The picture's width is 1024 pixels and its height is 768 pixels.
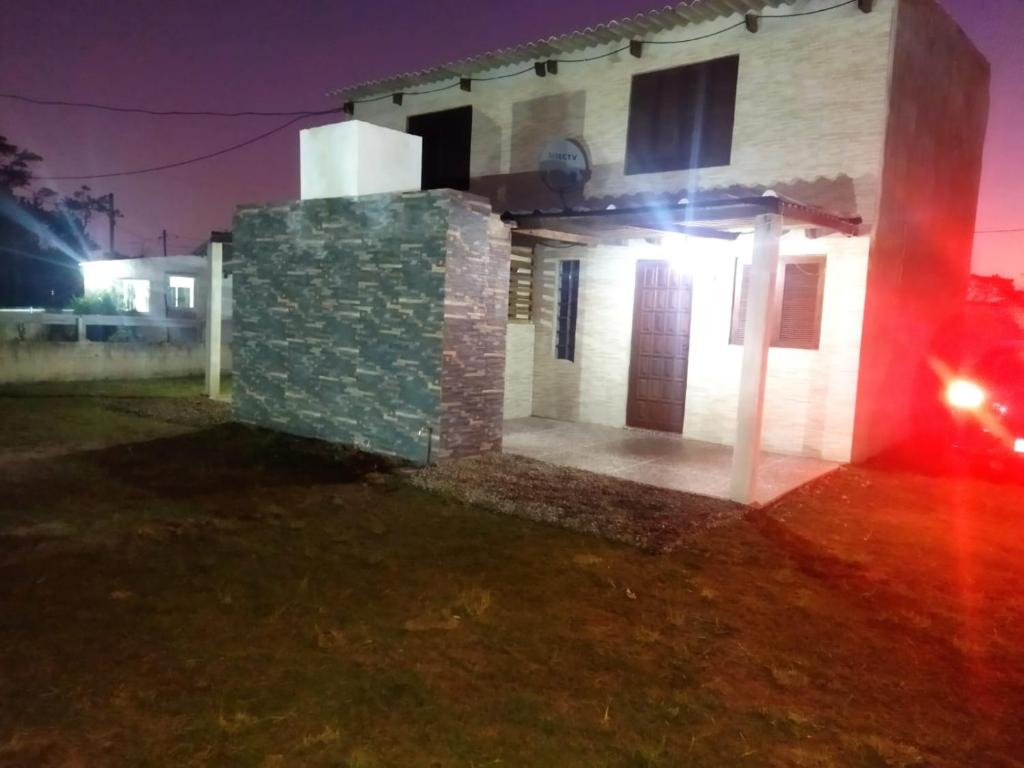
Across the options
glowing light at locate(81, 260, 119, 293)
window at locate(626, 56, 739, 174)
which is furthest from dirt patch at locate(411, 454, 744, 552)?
glowing light at locate(81, 260, 119, 293)

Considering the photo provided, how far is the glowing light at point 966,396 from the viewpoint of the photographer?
318 inches

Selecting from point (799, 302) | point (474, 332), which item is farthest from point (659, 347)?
point (474, 332)

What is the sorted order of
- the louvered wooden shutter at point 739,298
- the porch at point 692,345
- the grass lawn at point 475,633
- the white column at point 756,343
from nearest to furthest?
the grass lawn at point 475,633
the white column at point 756,343
the porch at point 692,345
the louvered wooden shutter at point 739,298

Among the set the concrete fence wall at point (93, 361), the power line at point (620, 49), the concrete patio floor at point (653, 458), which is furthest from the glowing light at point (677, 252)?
the concrete fence wall at point (93, 361)

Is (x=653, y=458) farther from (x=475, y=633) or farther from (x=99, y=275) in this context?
(x=99, y=275)

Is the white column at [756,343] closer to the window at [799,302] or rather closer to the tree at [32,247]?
the window at [799,302]

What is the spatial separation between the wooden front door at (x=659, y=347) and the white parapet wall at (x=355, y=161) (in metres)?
3.63

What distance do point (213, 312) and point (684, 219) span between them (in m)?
8.19

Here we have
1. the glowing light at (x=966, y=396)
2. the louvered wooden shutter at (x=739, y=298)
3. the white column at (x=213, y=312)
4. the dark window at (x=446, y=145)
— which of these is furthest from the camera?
the dark window at (x=446, y=145)

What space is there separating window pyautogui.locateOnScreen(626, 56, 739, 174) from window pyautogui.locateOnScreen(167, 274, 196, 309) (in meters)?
20.1

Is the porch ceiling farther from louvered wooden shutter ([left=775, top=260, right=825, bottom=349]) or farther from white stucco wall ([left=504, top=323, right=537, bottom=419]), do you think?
white stucco wall ([left=504, top=323, right=537, bottom=419])

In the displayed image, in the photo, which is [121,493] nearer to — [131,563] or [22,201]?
[131,563]

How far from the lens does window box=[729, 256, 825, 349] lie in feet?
30.0

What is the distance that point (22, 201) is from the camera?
32.0 meters
